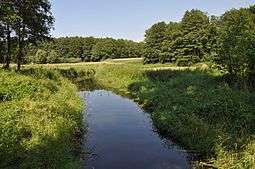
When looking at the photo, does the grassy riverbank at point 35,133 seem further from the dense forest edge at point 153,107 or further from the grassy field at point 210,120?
the grassy field at point 210,120

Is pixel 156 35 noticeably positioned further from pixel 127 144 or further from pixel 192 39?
pixel 127 144

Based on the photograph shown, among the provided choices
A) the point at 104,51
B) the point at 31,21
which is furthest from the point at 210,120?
the point at 104,51

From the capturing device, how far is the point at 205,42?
10238 centimetres

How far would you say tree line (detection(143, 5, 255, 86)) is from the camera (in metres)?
36.3

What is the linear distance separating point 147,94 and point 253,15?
47110mm

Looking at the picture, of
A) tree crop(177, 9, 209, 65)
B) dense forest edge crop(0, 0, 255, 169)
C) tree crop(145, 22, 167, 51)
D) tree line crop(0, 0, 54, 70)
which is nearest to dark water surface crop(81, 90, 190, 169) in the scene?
dense forest edge crop(0, 0, 255, 169)

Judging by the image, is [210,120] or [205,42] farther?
[205,42]

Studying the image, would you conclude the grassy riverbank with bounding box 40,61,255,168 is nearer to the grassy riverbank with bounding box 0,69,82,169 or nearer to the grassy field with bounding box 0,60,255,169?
the grassy field with bounding box 0,60,255,169

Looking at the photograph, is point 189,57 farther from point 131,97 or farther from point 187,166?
point 187,166

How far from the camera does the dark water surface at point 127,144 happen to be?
21.2m

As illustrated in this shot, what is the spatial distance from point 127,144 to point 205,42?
8004 centimetres

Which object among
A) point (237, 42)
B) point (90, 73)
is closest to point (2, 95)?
point (237, 42)

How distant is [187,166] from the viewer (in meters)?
20.3

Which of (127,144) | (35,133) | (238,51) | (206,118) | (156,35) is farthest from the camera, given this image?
(156,35)
